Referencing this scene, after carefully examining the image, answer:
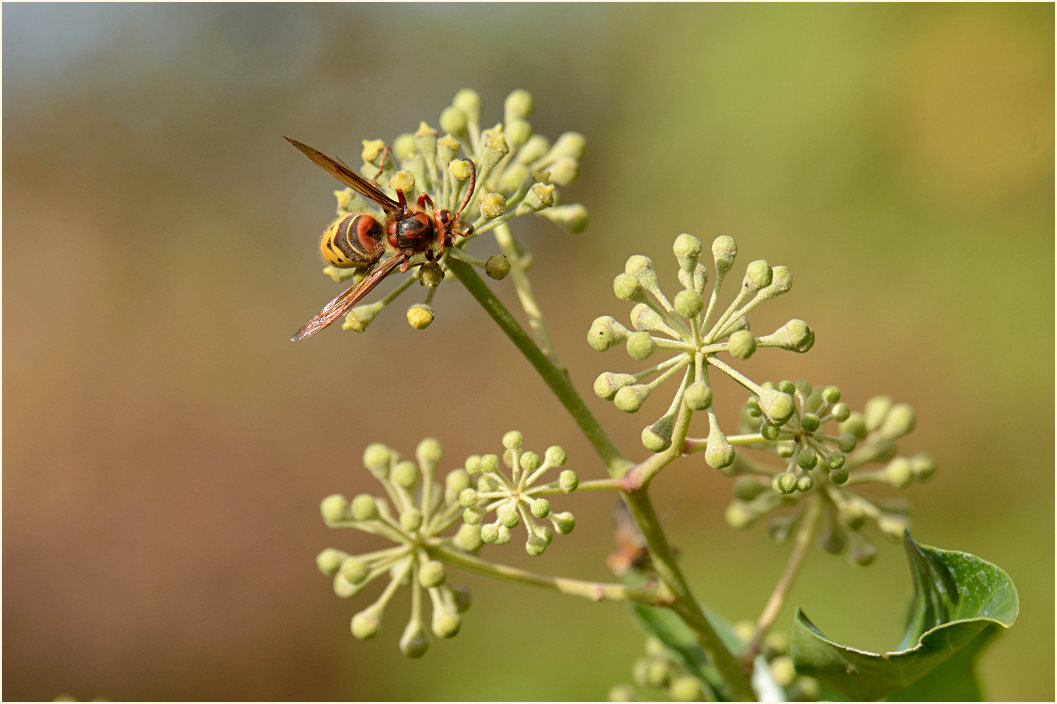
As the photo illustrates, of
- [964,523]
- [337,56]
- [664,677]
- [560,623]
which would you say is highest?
[337,56]

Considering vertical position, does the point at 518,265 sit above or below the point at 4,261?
below

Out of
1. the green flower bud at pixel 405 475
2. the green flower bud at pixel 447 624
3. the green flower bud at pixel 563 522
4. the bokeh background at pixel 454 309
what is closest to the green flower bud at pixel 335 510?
the green flower bud at pixel 405 475

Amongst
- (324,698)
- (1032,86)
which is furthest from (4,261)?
(1032,86)

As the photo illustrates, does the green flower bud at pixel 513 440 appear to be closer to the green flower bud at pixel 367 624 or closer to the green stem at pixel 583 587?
the green stem at pixel 583 587

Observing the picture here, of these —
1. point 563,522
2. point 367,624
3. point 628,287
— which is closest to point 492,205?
point 628,287

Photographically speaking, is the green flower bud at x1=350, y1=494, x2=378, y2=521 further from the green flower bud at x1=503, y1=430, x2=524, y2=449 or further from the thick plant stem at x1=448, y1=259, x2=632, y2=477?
the thick plant stem at x1=448, y1=259, x2=632, y2=477

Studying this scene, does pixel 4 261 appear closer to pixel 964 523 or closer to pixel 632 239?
pixel 632 239

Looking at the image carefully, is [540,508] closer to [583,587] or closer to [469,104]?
[583,587]
